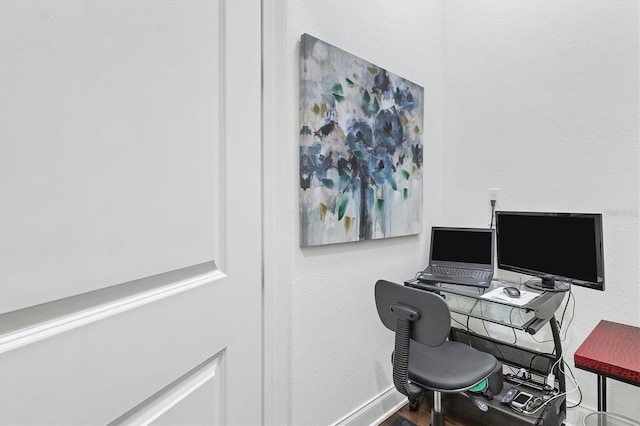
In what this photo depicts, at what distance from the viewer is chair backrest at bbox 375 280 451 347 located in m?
1.29

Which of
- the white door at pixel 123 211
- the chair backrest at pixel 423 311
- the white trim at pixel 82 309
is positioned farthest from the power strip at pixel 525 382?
the white trim at pixel 82 309

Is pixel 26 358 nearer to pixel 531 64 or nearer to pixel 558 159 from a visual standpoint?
pixel 558 159

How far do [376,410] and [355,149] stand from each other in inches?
57.7

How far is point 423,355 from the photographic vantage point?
1.57 metres

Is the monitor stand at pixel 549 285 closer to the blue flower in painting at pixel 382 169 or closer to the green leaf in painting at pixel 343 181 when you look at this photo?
the blue flower in painting at pixel 382 169

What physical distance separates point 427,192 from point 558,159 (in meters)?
0.74

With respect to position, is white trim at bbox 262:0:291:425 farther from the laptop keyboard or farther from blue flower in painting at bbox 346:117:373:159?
the laptop keyboard

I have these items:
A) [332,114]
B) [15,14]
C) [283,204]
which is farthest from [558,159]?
[15,14]

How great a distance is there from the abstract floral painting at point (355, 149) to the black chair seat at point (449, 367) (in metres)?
0.63

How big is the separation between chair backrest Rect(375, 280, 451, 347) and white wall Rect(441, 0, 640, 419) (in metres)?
1.04

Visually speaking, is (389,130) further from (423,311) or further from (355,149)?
(423,311)

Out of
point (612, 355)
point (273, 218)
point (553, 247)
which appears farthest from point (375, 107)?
point (612, 355)

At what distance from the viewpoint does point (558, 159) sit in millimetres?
1877

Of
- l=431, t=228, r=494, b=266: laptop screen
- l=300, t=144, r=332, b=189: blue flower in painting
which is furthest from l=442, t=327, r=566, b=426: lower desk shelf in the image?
l=300, t=144, r=332, b=189: blue flower in painting
